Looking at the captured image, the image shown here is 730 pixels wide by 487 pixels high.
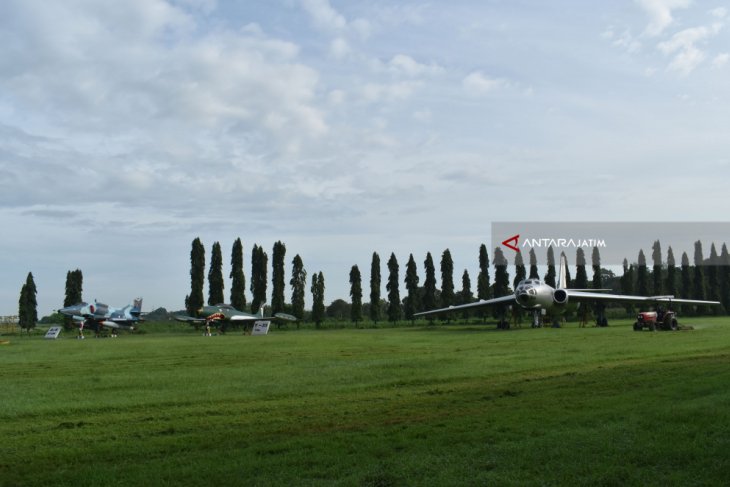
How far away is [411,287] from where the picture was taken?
8169 cm

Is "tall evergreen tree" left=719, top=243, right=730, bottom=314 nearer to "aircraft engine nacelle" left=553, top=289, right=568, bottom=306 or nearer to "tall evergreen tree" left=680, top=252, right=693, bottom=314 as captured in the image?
"tall evergreen tree" left=680, top=252, right=693, bottom=314

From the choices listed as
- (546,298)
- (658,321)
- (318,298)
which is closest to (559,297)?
(546,298)

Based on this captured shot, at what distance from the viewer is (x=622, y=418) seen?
9.47 metres

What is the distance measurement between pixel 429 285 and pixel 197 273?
28478 mm

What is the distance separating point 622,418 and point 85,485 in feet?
23.7

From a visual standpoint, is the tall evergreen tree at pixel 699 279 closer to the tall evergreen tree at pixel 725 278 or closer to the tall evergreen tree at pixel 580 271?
the tall evergreen tree at pixel 725 278

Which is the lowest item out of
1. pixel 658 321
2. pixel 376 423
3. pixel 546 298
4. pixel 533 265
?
pixel 376 423

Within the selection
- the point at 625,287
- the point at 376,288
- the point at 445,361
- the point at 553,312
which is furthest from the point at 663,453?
the point at 625,287

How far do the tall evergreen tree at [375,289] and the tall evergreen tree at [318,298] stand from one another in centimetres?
652

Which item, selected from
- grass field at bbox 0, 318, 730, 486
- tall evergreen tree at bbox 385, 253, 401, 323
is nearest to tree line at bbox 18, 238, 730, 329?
tall evergreen tree at bbox 385, 253, 401, 323

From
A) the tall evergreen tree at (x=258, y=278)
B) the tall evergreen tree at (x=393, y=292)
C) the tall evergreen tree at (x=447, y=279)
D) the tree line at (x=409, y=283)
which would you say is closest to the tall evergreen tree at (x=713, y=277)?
the tree line at (x=409, y=283)

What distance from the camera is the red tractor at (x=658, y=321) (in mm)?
38156

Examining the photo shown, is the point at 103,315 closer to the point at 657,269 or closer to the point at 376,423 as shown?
the point at 376,423

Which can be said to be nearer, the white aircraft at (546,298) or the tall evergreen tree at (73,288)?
the white aircraft at (546,298)
